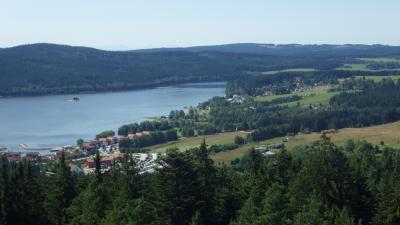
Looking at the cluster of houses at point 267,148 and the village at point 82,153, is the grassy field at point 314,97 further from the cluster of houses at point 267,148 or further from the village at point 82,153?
the village at point 82,153

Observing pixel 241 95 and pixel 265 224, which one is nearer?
pixel 265 224

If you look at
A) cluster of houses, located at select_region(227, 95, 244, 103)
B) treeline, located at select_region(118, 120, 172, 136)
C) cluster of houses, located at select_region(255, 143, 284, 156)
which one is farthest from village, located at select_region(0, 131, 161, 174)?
cluster of houses, located at select_region(227, 95, 244, 103)

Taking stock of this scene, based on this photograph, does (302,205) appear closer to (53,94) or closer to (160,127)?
(160,127)

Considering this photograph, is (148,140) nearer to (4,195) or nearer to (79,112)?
(79,112)

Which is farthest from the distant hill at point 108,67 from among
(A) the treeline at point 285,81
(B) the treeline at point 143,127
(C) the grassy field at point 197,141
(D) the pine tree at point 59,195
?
(D) the pine tree at point 59,195

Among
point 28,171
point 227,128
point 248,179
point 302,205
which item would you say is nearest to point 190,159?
point 248,179

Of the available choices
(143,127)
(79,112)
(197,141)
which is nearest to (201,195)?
(197,141)

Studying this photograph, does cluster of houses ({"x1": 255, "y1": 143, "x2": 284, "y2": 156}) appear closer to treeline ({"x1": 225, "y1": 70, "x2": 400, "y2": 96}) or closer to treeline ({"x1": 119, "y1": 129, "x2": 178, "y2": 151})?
treeline ({"x1": 119, "y1": 129, "x2": 178, "y2": 151})
